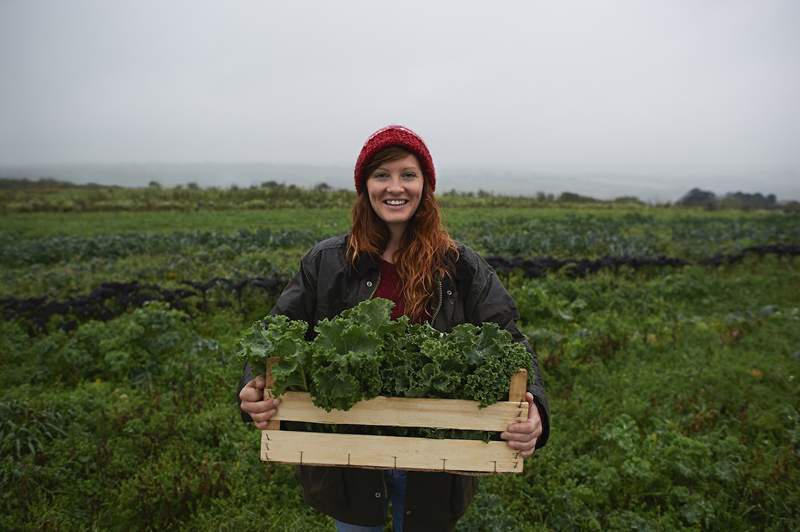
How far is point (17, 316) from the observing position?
8.67 m


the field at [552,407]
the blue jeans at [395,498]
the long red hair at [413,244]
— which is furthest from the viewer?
the field at [552,407]

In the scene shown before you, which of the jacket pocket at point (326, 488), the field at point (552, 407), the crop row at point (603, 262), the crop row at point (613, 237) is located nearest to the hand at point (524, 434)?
the jacket pocket at point (326, 488)

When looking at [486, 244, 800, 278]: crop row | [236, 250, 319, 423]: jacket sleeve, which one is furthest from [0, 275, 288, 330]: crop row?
[236, 250, 319, 423]: jacket sleeve

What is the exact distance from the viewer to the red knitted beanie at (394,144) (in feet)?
8.59

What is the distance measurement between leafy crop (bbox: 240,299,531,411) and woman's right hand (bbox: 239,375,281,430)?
0.10m

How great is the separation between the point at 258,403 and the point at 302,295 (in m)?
0.67

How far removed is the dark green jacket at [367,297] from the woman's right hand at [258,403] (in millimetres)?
479

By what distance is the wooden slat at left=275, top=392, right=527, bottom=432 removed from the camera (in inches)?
89.7

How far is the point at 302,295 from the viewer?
2770 mm

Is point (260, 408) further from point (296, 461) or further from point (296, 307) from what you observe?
point (296, 307)

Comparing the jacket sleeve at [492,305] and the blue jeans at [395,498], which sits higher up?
the jacket sleeve at [492,305]

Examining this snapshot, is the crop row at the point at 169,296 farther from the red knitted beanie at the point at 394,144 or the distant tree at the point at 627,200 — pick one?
the distant tree at the point at 627,200

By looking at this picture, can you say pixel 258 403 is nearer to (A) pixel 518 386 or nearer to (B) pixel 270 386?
(B) pixel 270 386

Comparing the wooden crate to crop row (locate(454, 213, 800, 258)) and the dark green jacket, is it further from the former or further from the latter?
crop row (locate(454, 213, 800, 258))
